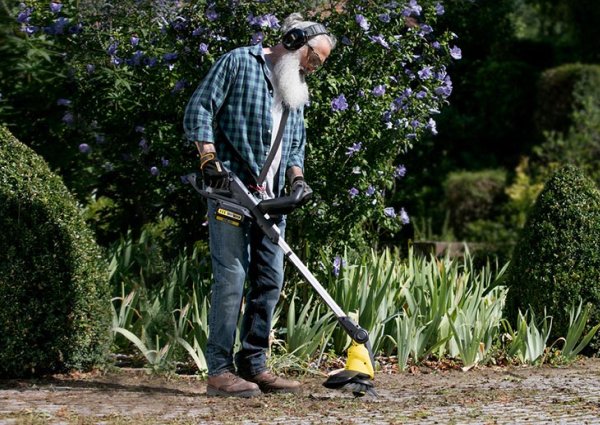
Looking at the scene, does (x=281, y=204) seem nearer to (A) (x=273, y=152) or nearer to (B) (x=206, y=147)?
(A) (x=273, y=152)

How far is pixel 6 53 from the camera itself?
7457mm

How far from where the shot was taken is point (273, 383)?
5148 mm

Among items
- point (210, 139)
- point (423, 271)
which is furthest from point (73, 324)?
point (423, 271)

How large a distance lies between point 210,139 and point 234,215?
14.4 inches

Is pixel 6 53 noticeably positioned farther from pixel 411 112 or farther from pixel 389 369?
pixel 389 369

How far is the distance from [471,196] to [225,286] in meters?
7.43

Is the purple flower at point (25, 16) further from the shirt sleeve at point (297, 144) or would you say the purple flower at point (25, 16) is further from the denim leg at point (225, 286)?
the denim leg at point (225, 286)

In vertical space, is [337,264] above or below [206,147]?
below

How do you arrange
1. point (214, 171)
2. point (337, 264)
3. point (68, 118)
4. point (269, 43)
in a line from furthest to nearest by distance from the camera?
point (68, 118) → point (337, 264) → point (269, 43) → point (214, 171)

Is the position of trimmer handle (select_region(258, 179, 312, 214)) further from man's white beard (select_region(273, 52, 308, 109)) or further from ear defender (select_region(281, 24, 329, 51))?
ear defender (select_region(281, 24, 329, 51))

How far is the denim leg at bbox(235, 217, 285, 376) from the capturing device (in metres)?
5.14

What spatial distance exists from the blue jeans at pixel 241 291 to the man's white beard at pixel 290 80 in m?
0.58

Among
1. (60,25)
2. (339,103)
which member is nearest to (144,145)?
(60,25)

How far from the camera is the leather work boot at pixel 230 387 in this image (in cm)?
Answer: 498
